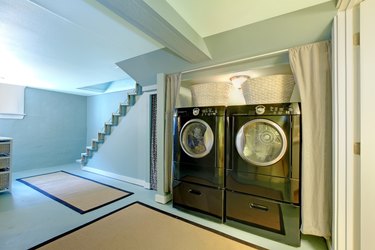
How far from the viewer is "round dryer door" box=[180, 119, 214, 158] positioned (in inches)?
85.7

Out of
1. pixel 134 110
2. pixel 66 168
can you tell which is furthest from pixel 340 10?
pixel 66 168

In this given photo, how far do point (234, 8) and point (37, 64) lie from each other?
10.9ft

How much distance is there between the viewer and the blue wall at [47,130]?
4.46m

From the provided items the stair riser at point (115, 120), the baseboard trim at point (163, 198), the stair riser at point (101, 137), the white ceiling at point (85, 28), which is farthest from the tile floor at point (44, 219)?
the white ceiling at point (85, 28)

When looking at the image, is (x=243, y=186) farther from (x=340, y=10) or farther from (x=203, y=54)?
(x=340, y=10)

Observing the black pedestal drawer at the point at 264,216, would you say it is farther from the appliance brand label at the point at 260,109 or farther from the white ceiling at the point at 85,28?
the white ceiling at the point at 85,28

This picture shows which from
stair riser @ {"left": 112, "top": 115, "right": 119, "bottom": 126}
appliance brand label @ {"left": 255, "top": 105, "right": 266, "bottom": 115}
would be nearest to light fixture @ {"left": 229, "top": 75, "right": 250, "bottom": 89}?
appliance brand label @ {"left": 255, "top": 105, "right": 266, "bottom": 115}

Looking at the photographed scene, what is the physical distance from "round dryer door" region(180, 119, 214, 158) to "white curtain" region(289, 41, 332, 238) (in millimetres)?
996

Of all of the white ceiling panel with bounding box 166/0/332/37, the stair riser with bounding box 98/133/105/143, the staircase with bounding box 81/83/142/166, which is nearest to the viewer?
the white ceiling panel with bounding box 166/0/332/37

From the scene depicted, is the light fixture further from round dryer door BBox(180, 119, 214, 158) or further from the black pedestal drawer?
the black pedestal drawer

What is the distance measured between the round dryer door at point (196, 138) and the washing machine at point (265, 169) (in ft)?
0.84

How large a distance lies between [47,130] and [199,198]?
4.99 metres

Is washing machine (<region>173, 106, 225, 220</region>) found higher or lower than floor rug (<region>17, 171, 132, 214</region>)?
higher

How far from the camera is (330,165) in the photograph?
162 cm
